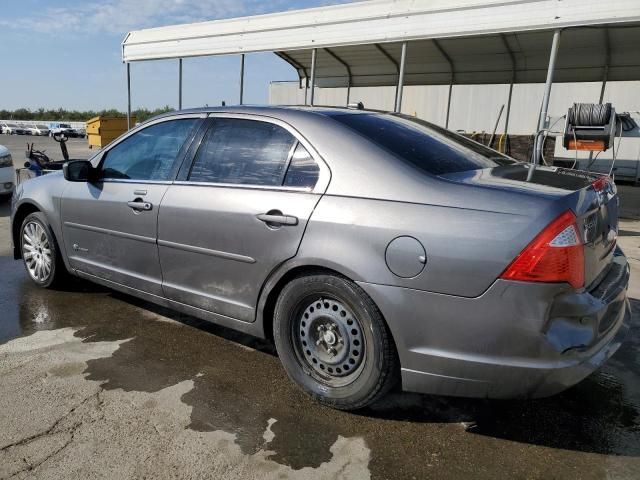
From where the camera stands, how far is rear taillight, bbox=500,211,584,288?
2070 millimetres

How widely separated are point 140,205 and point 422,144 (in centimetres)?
188

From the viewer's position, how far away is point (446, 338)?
88.7 inches

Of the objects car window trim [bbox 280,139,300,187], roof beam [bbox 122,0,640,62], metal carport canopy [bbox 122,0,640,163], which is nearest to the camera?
car window trim [bbox 280,139,300,187]

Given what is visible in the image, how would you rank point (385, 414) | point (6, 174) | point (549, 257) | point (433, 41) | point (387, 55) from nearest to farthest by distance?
point (549, 257) < point (385, 414) < point (6, 174) < point (433, 41) < point (387, 55)

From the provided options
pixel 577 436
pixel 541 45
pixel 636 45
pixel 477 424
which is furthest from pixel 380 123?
pixel 636 45

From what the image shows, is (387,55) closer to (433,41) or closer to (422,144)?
(433,41)

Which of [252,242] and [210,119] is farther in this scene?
[210,119]

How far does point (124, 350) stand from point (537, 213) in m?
2.62

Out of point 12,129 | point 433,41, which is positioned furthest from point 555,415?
point 12,129

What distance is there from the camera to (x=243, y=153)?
3086 mm

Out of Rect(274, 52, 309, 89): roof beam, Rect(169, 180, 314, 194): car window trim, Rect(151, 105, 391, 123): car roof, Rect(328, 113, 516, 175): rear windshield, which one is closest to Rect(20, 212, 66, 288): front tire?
Rect(169, 180, 314, 194): car window trim

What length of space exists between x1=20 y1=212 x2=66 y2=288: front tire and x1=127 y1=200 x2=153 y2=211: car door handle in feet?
3.96

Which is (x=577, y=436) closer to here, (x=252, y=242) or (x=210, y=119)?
(x=252, y=242)

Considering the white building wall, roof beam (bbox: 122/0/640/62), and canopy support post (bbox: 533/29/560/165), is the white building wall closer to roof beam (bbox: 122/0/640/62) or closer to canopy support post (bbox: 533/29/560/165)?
roof beam (bbox: 122/0/640/62)
